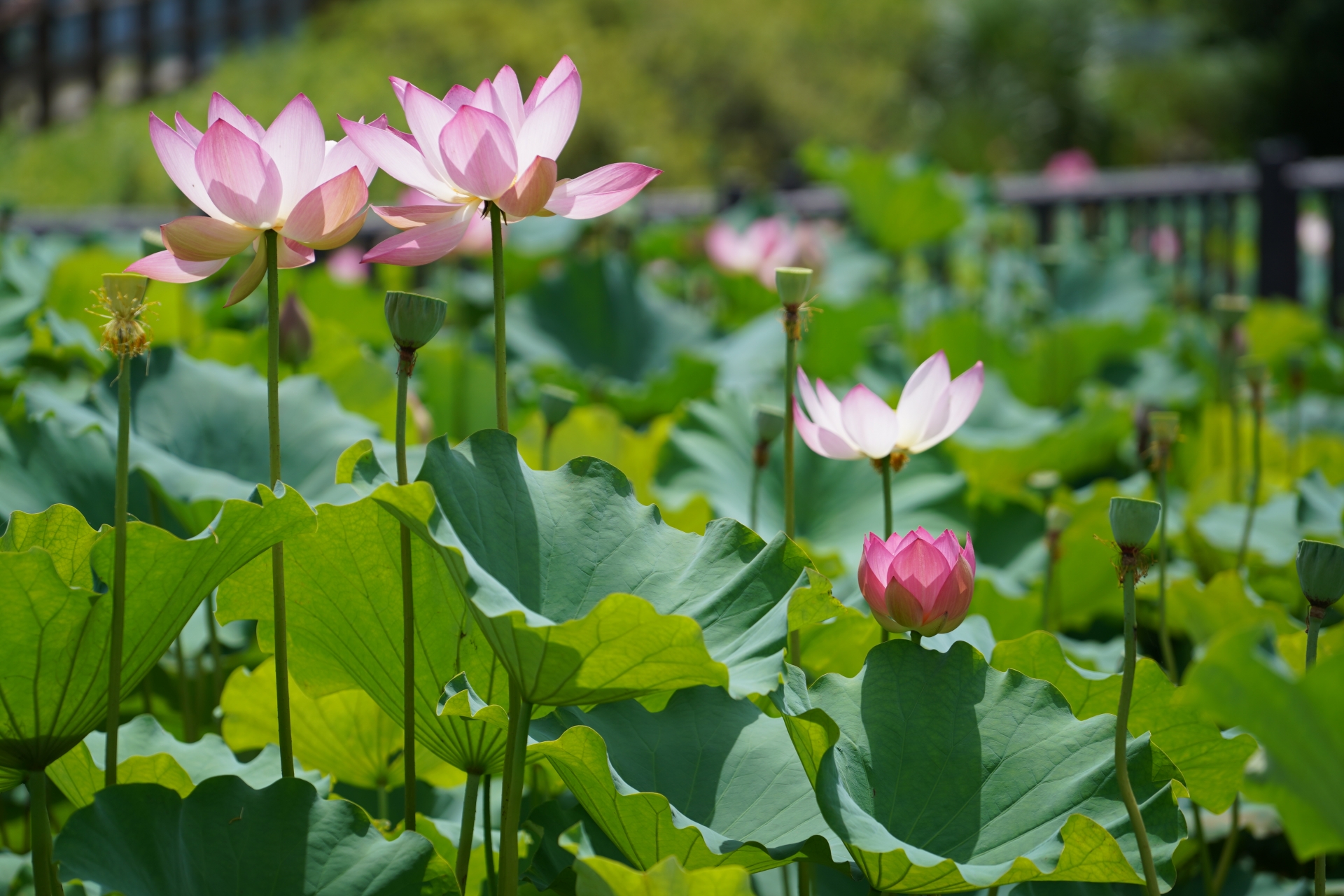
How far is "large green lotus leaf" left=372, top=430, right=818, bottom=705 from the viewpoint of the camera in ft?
1.79

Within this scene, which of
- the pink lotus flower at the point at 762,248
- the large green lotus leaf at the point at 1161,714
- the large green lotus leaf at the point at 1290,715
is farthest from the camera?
the pink lotus flower at the point at 762,248

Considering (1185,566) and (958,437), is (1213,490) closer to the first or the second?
(1185,566)

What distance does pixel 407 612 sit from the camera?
63 centimetres

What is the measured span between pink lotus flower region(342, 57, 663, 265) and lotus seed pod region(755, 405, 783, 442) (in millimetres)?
333

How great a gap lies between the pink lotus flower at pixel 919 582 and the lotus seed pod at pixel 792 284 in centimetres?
16

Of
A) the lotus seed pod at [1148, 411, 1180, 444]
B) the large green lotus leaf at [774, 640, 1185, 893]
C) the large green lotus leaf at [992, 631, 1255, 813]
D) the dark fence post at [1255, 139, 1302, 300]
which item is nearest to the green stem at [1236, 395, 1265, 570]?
the lotus seed pod at [1148, 411, 1180, 444]

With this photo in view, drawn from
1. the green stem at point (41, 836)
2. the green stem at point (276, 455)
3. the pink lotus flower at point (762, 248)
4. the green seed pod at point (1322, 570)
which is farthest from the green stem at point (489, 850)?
the pink lotus flower at point (762, 248)

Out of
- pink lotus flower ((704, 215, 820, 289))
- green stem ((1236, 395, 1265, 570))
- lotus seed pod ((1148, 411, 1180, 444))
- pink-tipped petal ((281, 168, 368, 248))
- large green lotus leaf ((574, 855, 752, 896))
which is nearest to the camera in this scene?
large green lotus leaf ((574, 855, 752, 896))

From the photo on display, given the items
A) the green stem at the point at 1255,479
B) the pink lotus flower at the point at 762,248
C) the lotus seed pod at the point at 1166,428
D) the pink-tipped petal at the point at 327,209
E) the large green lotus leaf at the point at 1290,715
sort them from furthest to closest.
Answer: the pink lotus flower at the point at 762,248, the green stem at the point at 1255,479, the lotus seed pod at the point at 1166,428, the pink-tipped petal at the point at 327,209, the large green lotus leaf at the point at 1290,715

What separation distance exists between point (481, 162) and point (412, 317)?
0.28 feet

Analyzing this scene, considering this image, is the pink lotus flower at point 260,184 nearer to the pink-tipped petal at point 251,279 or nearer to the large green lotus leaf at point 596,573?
the pink-tipped petal at point 251,279

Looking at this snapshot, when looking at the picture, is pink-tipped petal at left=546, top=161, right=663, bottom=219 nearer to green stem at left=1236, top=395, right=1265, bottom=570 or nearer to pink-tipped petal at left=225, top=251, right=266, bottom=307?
pink-tipped petal at left=225, top=251, right=266, bottom=307

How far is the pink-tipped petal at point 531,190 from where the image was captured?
0.61 metres

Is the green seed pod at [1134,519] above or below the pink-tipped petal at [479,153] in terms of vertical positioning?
below
